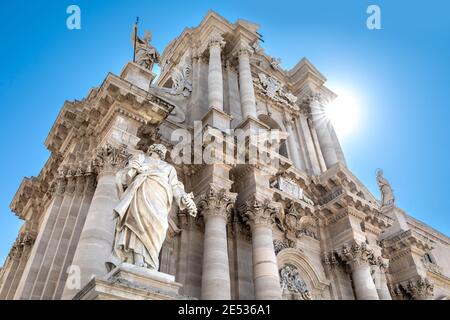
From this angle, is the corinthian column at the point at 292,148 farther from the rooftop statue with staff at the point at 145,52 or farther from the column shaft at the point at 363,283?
the rooftop statue with staff at the point at 145,52

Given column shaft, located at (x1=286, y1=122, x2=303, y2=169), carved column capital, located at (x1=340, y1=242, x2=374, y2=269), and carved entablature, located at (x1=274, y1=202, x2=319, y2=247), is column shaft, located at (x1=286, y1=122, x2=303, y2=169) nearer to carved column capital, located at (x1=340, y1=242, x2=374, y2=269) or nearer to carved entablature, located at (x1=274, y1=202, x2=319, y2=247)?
carved entablature, located at (x1=274, y1=202, x2=319, y2=247)

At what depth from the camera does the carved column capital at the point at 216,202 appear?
37.2 ft

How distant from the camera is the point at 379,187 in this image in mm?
23875

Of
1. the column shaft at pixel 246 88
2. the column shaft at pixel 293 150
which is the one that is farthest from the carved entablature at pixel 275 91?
the column shaft at pixel 246 88

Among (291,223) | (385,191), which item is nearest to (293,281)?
(291,223)

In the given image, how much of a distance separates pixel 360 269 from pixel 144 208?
10784 mm

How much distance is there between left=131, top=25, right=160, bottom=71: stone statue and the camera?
13.6 meters

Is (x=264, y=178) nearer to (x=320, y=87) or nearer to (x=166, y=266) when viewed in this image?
(x=166, y=266)

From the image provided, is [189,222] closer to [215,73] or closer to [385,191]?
[215,73]

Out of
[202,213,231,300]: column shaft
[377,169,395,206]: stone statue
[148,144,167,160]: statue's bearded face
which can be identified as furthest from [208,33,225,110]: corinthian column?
[377,169,395,206]: stone statue

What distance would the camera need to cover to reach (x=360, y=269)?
14344 mm

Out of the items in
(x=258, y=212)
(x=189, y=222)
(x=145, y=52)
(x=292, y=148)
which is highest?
(x=292, y=148)

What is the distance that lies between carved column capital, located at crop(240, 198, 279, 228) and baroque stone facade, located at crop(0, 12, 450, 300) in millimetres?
37
